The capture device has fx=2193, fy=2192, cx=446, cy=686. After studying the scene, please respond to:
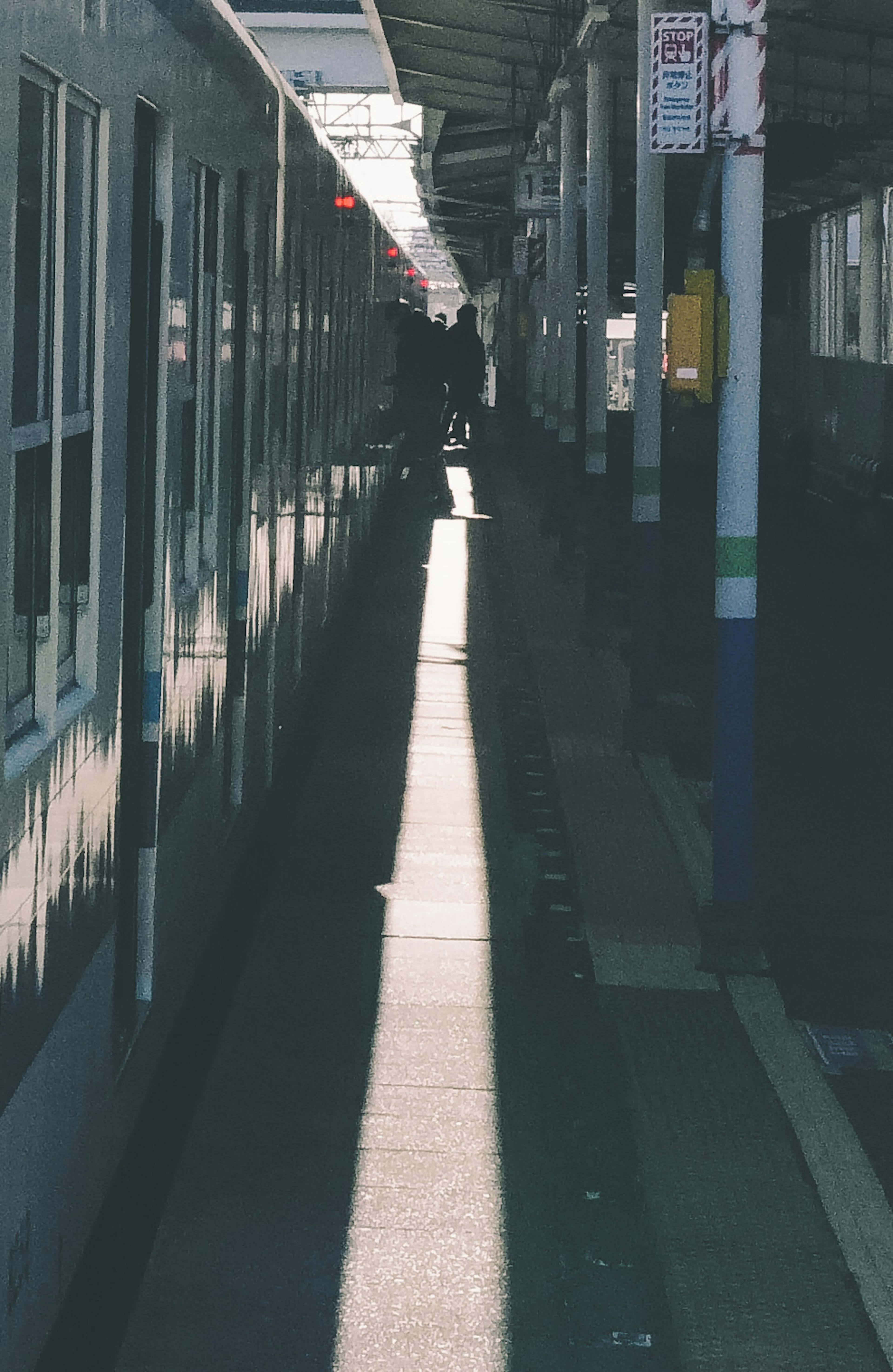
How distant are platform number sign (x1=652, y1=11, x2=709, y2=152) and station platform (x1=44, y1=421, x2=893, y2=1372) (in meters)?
2.30

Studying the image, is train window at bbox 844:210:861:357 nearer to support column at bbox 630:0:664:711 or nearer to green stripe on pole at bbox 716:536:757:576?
support column at bbox 630:0:664:711

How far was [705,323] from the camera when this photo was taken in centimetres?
607

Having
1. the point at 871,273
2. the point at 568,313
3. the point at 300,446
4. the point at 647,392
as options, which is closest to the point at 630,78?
the point at 568,313

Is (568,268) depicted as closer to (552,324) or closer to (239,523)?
(552,324)

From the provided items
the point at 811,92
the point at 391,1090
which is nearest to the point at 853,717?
the point at 391,1090

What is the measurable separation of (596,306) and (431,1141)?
10.2 metres

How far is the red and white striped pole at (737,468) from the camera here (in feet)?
20.2

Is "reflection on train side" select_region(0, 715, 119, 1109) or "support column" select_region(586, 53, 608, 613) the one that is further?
"support column" select_region(586, 53, 608, 613)

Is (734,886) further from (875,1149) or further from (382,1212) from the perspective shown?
(382,1212)

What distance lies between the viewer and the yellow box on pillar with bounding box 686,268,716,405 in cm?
604

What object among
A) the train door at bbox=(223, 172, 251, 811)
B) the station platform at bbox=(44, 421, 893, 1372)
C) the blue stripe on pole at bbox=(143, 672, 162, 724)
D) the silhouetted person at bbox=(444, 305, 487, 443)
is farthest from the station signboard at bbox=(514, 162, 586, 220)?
the blue stripe on pole at bbox=(143, 672, 162, 724)

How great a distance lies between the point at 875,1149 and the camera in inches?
189

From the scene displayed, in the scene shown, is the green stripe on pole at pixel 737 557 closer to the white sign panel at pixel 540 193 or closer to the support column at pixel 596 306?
the support column at pixel 596 306

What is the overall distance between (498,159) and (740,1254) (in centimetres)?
2608
